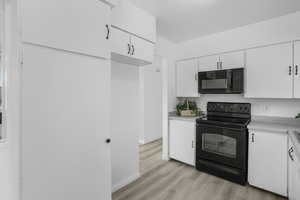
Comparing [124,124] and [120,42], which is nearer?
[120,42]

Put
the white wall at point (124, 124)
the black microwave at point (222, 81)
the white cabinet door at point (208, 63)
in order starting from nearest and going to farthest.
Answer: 1. the white wall at point (124, 124)
2. the black microwave at point (222, 81)
3. the white cabinet door at point (208, 63)

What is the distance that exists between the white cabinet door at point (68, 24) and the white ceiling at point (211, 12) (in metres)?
0.85

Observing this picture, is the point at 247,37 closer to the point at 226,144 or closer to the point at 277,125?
the point at 277,125

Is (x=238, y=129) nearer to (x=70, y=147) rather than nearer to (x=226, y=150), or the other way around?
(x=226, y=150)

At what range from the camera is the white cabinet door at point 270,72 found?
217 centimetres

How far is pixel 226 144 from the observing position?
→ 2389mm

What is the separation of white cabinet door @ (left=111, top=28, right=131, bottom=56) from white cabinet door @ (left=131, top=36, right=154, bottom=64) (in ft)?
0.26

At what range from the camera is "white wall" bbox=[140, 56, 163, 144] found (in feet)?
14.7

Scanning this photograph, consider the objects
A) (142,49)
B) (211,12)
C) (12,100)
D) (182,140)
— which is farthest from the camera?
(182,140)

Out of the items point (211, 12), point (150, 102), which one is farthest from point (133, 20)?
point (150, 102)

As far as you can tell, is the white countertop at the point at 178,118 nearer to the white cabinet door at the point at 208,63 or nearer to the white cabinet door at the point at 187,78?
the white cabinet door at the point at 187,78

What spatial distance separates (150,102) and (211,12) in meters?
2.96

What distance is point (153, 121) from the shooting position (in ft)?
15.7

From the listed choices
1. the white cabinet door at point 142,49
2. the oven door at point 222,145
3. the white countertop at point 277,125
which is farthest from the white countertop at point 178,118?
the white cabinet door at point 142,49
